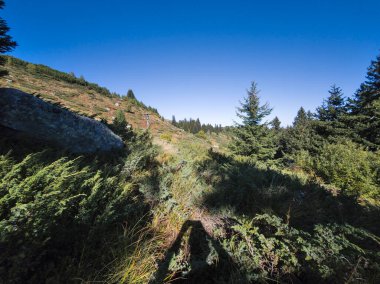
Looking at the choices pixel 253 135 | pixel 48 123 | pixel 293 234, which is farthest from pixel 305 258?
pixel 253 135

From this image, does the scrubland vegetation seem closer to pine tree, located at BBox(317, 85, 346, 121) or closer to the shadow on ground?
the shadow on ground

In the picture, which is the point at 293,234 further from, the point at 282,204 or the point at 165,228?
the point at 165,228

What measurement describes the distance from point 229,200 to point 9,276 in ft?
9.84

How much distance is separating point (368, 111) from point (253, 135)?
12.0 meters

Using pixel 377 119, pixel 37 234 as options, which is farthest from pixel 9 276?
pixel 377 119

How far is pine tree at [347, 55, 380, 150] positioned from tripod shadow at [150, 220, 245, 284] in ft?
63.8

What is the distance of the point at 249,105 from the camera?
49.9ft

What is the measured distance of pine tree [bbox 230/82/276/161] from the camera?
1390cm

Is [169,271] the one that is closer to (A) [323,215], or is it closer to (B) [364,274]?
(B) [364,274]

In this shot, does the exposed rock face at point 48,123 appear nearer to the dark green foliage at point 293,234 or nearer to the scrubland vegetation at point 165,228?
the scrubland vegetation at point 165,228

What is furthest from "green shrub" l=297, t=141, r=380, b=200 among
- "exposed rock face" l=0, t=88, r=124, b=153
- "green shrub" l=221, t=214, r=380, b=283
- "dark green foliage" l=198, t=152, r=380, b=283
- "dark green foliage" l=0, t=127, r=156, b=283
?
"exposed rock face" l=0, t=88, r=124, b=153

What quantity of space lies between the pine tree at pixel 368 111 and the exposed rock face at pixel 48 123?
2060cm

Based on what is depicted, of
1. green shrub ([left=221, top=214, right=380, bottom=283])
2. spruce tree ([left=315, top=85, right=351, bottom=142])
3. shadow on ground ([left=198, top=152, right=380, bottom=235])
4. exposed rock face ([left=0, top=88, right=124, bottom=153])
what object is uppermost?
spruce tree ([left=315, top=85, right=351, bottom=142])

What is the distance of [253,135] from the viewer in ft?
47.5
